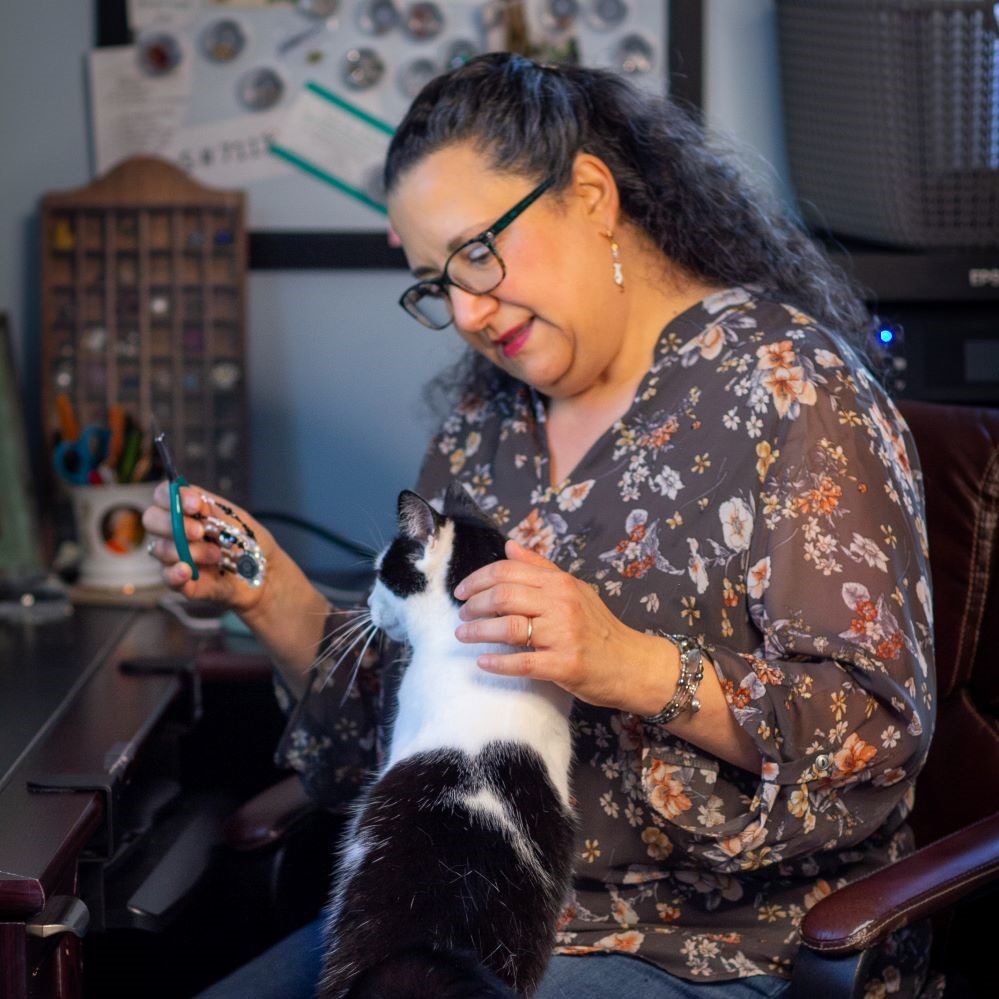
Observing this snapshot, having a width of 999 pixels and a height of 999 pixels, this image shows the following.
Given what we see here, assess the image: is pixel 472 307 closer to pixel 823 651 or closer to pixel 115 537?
pixel 823 651

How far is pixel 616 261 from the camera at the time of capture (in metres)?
1.28

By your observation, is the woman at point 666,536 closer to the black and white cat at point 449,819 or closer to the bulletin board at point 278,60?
the black and white cat at point 449,819

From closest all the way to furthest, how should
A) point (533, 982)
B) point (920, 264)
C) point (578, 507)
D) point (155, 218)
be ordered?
point (533, 982) < point (578, 507) < point (920, 264) < point (155, 218)

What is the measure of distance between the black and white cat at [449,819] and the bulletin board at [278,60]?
103 cm

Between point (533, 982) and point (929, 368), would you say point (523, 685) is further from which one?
point (929, 368)

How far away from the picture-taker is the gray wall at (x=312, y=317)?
192cm

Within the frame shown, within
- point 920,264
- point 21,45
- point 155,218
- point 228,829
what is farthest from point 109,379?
point 920,264

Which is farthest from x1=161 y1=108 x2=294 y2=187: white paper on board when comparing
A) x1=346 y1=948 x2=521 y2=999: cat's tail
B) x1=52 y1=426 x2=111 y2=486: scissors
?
x1=346 y1=948 x2=521 y2=999: cat's tail

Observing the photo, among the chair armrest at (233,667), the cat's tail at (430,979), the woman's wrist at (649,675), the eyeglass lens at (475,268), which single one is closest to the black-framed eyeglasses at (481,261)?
the eyeglass lens at (475,268)

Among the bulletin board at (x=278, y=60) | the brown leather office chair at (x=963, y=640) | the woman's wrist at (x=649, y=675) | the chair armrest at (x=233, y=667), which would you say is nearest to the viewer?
the woman's wrist at (x=649, y=675)

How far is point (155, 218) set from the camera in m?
1.91

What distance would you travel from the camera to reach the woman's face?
120 cm

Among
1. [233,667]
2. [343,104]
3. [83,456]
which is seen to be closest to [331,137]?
[343,104]

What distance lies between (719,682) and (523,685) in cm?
16
